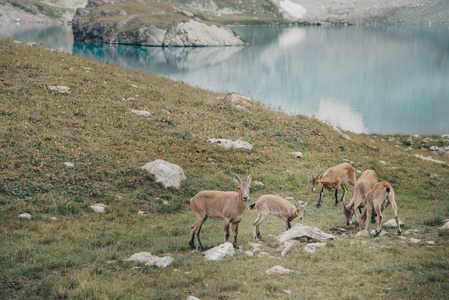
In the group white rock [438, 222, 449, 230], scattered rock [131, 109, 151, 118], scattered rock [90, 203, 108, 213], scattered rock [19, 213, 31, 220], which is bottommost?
scattered rock [90, 203, 108, 213]

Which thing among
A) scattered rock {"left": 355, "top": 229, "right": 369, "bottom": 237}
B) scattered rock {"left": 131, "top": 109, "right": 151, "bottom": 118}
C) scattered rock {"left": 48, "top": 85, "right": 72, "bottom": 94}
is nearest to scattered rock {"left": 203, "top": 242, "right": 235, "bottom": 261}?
scattered rock {"left": 355, "top": 229, "right": 369, "bottom": 237}

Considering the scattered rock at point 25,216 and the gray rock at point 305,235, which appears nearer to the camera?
the gray rock at point 305,235

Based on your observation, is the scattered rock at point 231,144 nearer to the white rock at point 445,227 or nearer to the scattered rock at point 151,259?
the white rock at point 445,227

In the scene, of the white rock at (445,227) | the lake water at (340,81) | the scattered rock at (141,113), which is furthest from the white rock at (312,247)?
the lake water at (340,81)

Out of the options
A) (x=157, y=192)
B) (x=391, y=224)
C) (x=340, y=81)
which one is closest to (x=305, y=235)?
(x=391, y=224)

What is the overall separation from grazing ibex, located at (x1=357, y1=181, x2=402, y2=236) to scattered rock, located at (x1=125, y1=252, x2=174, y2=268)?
26.1 ft

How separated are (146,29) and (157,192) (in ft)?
442

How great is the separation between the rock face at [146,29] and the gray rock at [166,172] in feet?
419

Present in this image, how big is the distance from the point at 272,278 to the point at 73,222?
8.79m

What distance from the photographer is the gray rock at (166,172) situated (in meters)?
19.7

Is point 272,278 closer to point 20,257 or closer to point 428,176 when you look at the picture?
point 20,257

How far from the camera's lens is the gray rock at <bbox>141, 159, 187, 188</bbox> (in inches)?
776

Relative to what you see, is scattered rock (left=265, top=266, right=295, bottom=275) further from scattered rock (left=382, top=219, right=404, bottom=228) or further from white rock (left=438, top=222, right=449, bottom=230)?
white rock (left=438, top=222, right=449, bottom=230)

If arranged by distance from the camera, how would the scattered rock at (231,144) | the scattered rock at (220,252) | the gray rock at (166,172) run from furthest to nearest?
1. the scattered rock at (231,144)
2. the gray rock at (166,172)
3. the scattered rock at (220,252)
